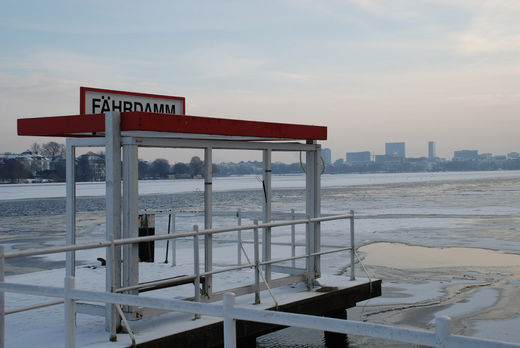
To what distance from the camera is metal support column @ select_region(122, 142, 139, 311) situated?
6258mm

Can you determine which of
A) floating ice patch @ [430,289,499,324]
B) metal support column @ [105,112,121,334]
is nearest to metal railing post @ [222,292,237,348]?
metal support column @ [105,112,121,334]

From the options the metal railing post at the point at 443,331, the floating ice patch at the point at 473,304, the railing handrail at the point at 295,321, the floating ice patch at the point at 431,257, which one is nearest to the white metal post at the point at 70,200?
the railing handrail at the point at 295,321

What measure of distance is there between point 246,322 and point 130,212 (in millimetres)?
1881

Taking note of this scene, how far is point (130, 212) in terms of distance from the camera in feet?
20.6

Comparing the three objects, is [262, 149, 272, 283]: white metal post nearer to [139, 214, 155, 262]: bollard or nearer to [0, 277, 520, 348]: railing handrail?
[139, 214, 155, 262]: bollard

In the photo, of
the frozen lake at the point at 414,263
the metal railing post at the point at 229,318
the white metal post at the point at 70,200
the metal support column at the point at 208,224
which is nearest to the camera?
the metal railing post at the point at 229,318

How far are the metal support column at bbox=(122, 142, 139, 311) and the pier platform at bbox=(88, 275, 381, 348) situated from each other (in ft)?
1.53

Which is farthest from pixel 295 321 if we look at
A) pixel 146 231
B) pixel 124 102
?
pixel 146 231

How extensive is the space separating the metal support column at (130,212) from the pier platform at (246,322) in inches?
18.4

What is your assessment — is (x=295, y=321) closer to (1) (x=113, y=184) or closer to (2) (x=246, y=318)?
(2) (x=246, y=318)

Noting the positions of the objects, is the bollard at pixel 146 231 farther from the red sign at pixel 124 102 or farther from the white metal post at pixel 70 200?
the white metal post at pixel 70 200

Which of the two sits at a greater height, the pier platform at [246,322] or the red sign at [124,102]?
the red sign at [124,102]

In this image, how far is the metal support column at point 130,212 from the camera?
6258mm

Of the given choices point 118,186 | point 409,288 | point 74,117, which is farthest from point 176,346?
point 409,288
